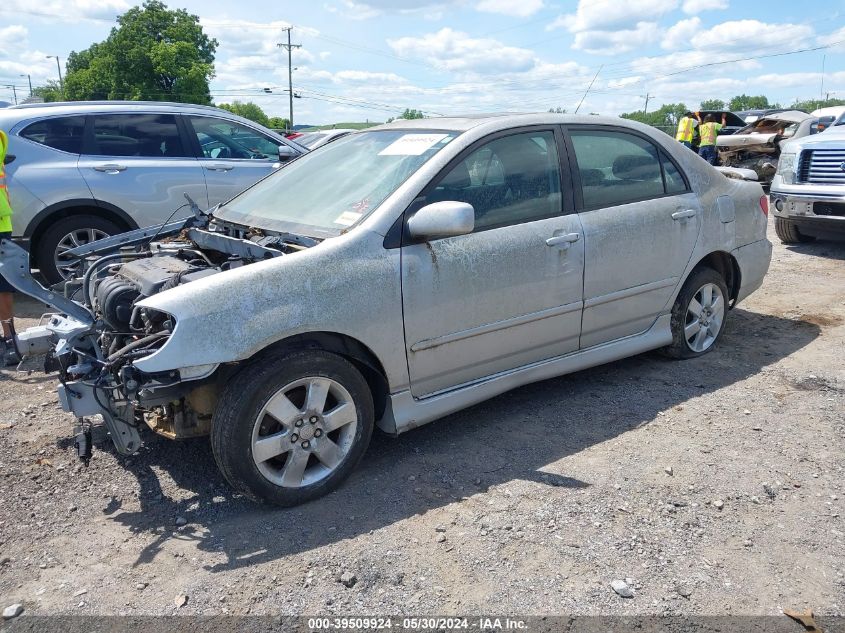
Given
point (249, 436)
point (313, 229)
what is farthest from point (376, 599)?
point (313, 229)

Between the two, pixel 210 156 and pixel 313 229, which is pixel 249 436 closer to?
pixel 313 229

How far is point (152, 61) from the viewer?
53.4 m

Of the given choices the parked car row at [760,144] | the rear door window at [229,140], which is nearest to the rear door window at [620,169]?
the rear door window at [229,140]

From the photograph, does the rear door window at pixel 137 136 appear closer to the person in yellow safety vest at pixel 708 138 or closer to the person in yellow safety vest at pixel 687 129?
the person in yellow safety vest at pixel 708 138

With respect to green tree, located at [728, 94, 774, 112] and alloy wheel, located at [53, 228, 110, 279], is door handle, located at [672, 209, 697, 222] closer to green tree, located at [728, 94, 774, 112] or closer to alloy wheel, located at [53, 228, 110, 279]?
alloy wheel, located at [53, 228, 110, 279]

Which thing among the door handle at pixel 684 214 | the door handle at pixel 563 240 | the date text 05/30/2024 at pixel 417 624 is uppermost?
the door handle at pixel 684 214

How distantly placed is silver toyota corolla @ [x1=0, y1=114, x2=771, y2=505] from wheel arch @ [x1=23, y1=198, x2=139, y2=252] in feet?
9.59

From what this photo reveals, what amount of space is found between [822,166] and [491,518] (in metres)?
7.76

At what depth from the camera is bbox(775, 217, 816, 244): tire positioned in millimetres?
9406

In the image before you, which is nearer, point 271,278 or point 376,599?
point 376,599

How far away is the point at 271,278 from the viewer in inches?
123

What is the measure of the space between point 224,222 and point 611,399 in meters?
2.59

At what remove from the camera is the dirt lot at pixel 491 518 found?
2.70 m

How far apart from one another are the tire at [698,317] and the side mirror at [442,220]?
213 cm
